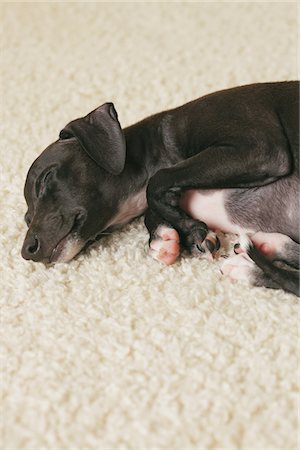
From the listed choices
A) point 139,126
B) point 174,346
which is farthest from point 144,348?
point 139,126

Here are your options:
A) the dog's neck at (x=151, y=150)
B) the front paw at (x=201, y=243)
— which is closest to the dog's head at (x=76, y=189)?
the dog's neck at (x=151, y=150)

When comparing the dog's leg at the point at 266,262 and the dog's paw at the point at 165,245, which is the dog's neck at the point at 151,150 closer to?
the dog's paw at the point at 165,245

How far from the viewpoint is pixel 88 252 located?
8.31 ft

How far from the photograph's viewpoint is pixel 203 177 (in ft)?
7.92

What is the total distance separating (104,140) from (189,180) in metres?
0.34

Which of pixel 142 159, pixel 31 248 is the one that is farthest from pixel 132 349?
pixel 142 159

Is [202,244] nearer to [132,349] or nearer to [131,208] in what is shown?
[131,208]

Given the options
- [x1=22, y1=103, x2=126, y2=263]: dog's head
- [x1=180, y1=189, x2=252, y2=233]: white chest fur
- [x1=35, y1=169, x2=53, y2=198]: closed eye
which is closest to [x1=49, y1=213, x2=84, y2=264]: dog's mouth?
[x1=22, y1=103, x2=126, y2=263]: dog's head

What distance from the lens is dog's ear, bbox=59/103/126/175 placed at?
2490 mm

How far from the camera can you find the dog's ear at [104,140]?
2.49 m

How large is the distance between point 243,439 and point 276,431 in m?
0.08

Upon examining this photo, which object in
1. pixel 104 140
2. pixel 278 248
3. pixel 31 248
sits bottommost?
pixel 278 248

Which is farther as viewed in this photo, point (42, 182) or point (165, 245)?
point (42, 182)

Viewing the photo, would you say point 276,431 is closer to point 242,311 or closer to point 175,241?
point 242,311
